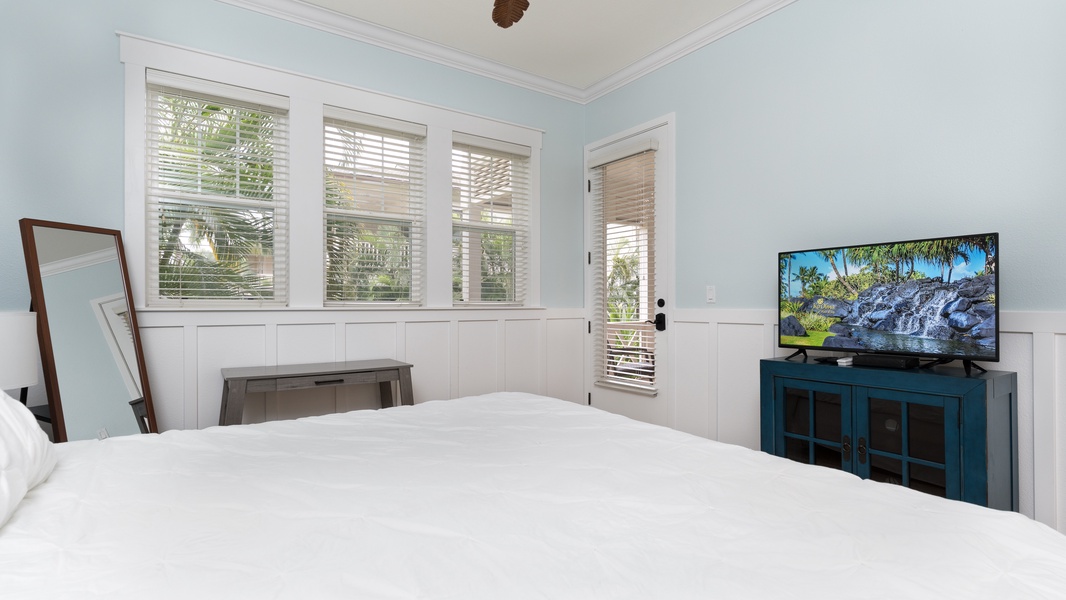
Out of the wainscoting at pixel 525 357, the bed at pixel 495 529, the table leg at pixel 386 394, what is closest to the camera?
the bed at pixel 495 529

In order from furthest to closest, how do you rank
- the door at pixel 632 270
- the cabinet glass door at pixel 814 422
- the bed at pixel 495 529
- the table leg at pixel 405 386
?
the door at pixel 632 270, the table leg at pixel 405 386, the cabinet glass door at pixel 814 422, the bed at pixel 495 529

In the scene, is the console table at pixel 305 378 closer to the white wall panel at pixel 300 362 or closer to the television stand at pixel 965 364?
the white wall panel at pixel 300 362

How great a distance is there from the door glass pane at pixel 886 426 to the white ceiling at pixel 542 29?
2200 mm

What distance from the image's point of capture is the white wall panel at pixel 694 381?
3.27 meters

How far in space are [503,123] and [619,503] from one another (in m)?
3.36

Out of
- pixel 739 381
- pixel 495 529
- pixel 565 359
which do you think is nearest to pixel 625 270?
pixel 565 359

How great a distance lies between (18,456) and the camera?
1046 mm

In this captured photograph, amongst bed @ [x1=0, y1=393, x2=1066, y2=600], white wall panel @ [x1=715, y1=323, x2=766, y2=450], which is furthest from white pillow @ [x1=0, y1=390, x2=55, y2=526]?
white wall panel @ [x1=715, y1=323, x2=766, y2=450]

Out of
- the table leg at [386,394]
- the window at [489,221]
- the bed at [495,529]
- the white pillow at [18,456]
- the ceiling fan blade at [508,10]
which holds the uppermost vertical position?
the ceiling fan blade at [508,10]

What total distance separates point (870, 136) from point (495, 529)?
2.61 metres

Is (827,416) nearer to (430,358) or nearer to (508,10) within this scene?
(508,10)

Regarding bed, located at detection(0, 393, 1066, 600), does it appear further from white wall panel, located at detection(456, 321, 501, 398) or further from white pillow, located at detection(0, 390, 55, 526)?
white wall panel, located at detection(456, 321, 501, 398)

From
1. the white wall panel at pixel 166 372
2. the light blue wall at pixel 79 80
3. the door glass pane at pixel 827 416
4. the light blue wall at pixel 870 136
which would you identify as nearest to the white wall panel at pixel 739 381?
the light blue wall at pixel 870 136

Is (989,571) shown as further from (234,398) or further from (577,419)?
(234,398)
